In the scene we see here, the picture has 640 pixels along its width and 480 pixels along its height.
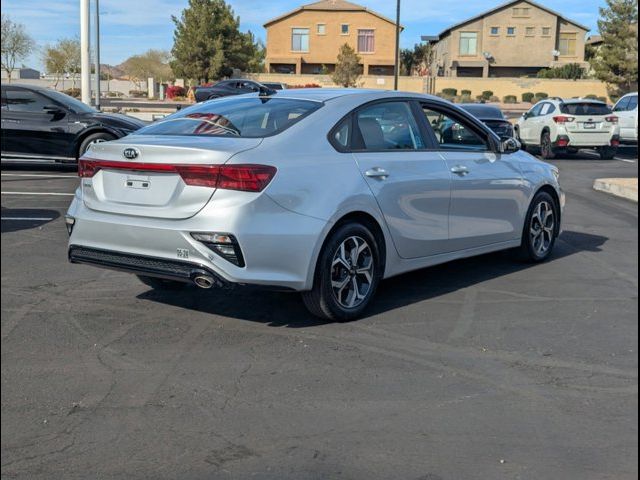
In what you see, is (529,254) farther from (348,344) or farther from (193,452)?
(193,452)

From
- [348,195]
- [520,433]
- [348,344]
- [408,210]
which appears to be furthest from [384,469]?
[408,210]

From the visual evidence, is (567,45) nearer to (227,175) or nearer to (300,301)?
(300,301)

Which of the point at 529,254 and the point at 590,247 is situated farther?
the point at 590,247

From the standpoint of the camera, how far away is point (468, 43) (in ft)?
230

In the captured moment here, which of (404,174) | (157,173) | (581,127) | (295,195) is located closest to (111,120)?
(404,174)

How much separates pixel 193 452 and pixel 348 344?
1.77 m

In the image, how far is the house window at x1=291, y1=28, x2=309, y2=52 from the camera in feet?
225

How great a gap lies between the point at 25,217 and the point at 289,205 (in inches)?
226

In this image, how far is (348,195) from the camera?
546 cm

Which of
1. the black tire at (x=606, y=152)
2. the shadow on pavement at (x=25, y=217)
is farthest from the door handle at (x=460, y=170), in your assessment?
the black tire at (x=606, y=152)

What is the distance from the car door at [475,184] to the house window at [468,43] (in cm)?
6456

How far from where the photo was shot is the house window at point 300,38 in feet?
225

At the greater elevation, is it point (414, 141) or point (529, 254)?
point (414, 141)

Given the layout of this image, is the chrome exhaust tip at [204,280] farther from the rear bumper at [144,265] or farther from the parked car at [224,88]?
the parked car at [224,88]
